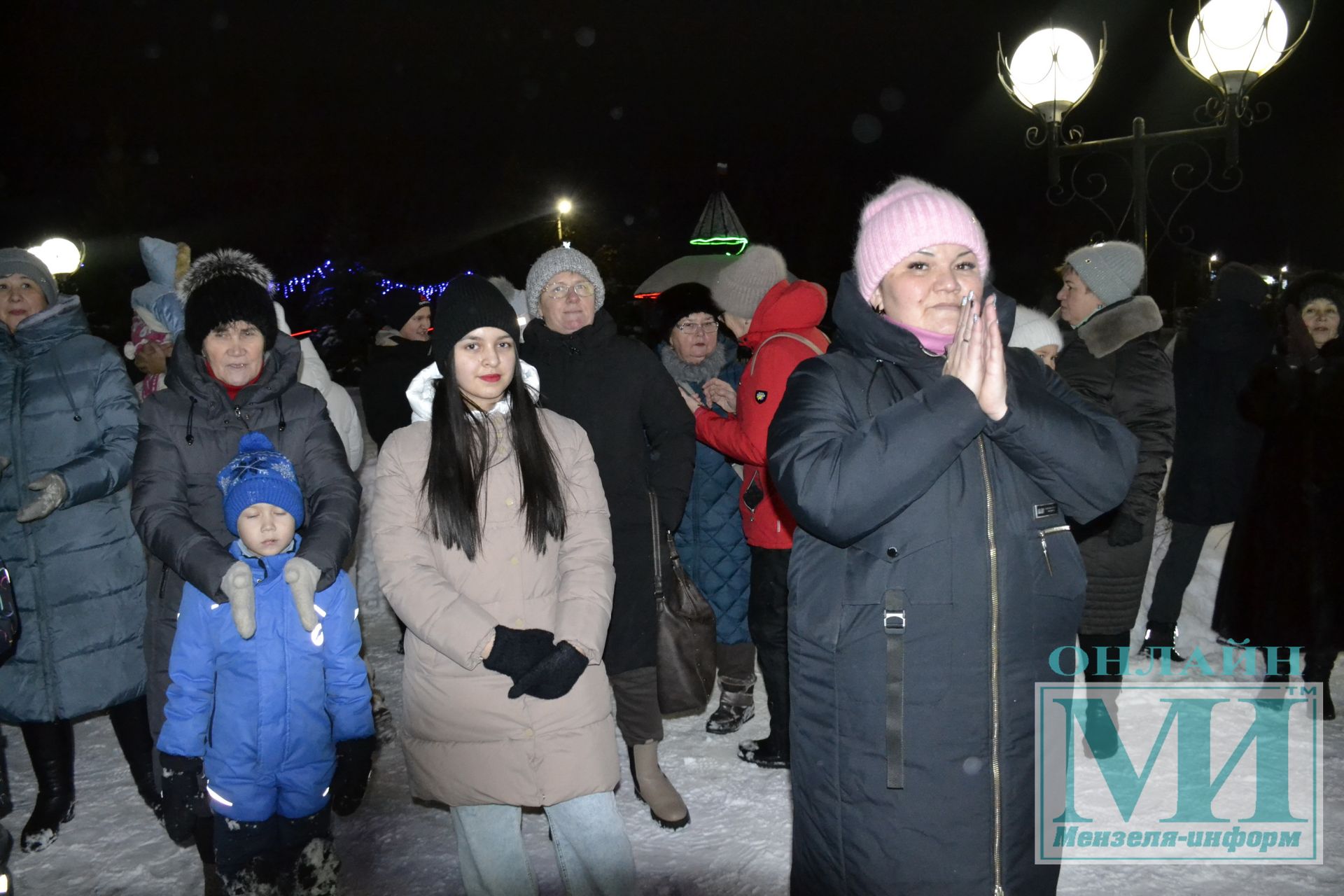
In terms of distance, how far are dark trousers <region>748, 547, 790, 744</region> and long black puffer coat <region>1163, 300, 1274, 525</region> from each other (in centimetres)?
280

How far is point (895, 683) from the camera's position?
6.77ft

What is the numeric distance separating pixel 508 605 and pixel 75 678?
2381 mm

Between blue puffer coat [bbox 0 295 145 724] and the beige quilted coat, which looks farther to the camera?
blue puffer coat [bbox 0 295 145 724]

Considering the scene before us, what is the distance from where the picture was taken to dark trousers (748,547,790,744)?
163 inches

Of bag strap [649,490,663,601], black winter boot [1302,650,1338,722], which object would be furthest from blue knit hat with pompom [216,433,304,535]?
black winter boot [1302,650,1338,722]

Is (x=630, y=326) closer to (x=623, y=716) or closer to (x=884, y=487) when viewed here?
(x=623, y=716)

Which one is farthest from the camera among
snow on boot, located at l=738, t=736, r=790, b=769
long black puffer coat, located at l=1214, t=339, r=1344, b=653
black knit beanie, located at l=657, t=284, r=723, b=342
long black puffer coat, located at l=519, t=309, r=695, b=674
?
black knit beanie, located at l=657, t=284, r=723, b=342

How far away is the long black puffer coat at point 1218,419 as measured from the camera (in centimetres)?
531

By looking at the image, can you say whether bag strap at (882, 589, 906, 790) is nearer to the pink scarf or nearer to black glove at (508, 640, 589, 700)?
the pink scarf

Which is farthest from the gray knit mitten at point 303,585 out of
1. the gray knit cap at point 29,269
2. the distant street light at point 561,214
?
the distant street light at point 561,214

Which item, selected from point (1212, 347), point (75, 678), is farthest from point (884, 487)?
point (1212, 347)

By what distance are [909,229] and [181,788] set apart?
272 cm

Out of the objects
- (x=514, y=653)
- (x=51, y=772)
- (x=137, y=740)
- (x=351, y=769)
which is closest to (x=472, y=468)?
(x=514, y=653)

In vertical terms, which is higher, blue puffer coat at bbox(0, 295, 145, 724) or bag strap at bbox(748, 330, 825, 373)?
bag strap at bbox(748, 330, 825, 373)
